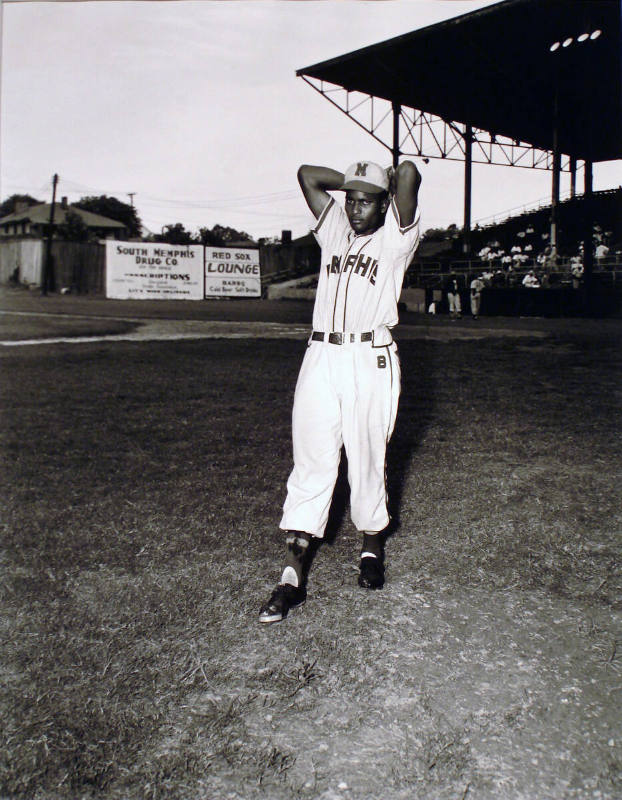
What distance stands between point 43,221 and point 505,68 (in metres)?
57.0

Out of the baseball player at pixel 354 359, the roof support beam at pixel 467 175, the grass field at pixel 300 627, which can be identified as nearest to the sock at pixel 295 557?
the baseball player at pixel 354 359

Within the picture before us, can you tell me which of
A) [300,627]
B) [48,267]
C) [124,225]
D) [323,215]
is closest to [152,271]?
[48,267]

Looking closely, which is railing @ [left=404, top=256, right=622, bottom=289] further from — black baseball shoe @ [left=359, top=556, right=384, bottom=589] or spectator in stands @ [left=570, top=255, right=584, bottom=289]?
black baseball shoe @ [left=359, top=556, right=384, bottom=589]

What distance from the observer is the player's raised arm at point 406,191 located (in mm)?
3387

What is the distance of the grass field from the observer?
2.24 m

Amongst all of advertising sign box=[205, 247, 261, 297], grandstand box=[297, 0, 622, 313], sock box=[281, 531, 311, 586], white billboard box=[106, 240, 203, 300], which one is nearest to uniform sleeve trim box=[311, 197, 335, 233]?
sock box=[281, 531, 311, 586]

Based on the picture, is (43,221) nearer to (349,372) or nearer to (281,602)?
(349,372)

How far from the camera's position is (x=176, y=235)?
2331 inches

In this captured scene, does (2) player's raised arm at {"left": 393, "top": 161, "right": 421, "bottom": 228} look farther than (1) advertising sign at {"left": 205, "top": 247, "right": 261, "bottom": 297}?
No

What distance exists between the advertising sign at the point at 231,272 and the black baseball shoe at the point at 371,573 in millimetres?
33614

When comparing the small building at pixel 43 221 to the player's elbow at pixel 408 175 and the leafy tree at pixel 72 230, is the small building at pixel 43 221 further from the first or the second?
the player's elbow at pixel 408 175

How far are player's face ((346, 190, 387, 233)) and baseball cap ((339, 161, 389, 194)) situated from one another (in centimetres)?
3

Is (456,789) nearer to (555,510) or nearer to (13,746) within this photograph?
(13,746)

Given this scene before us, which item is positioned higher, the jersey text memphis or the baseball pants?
the jersey text memphis
